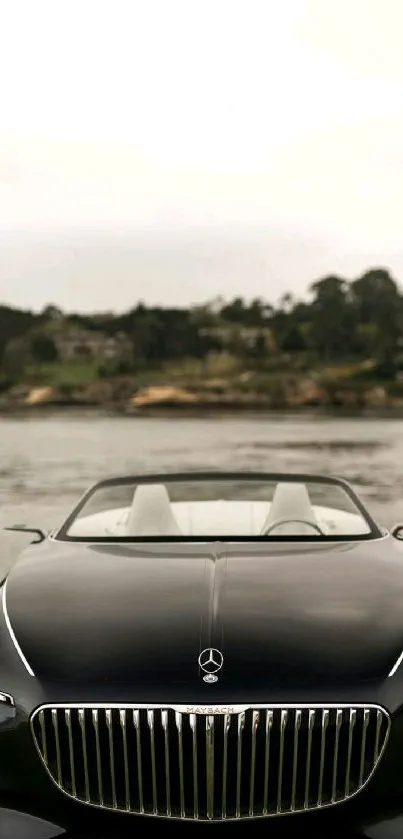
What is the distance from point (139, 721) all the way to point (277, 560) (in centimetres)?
128

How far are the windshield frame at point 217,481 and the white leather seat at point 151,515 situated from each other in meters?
0.14

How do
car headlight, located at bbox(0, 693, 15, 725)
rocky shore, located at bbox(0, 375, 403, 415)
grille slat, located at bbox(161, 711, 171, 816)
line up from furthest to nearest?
rocky shore, located at bbox(0, 375, 403, 415)
car headlight, located at bbox(0, 693, 15, 725)
grille slat, located at bbox(161, 711, 171, 816)

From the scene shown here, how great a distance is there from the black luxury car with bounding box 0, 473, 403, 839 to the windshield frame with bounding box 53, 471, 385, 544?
0.80m

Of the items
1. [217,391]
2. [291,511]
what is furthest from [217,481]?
[217,391]

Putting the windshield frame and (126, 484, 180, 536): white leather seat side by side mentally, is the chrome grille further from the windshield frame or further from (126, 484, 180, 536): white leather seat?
(126, 484, 180, 536): white leather seat

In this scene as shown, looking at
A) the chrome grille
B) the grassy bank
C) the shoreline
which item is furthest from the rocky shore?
the chrome grille

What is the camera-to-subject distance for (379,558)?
4133 millimetres

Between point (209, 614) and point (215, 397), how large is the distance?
166598mm

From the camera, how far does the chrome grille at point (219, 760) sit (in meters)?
2.82

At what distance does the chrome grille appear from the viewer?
282 centimetres

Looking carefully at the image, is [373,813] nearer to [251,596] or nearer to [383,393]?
[251,596]

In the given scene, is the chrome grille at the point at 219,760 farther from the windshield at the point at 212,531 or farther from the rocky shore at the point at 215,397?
the rocky shore at the point at 215,397

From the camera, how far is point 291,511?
535 cm

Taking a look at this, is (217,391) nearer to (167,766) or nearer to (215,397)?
(215,397)
